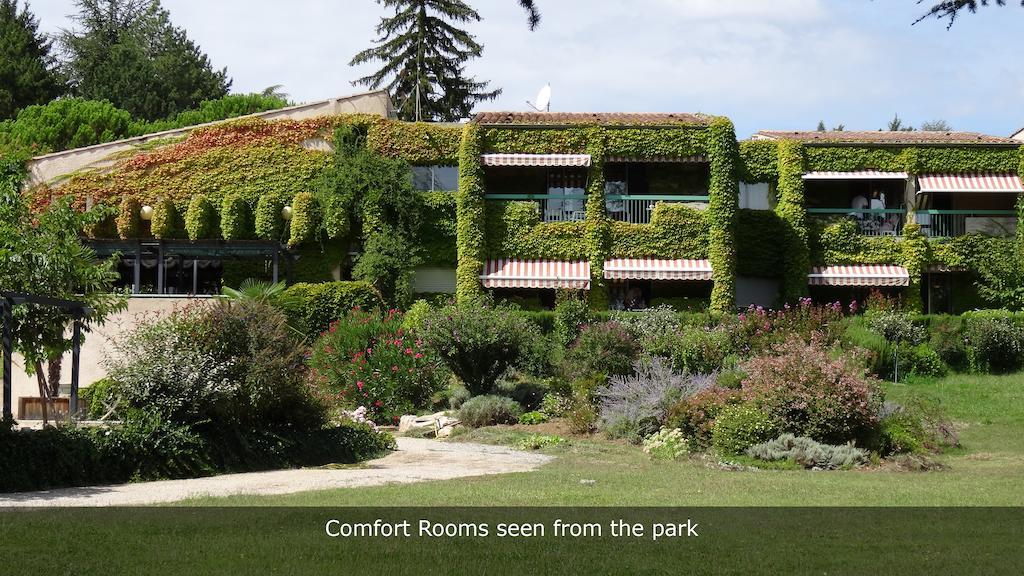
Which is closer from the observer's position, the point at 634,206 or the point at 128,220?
the point at 128,220

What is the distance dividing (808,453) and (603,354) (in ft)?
21.0

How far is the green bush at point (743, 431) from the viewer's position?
15.5 m

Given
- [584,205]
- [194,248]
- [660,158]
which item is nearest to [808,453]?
[584,205]

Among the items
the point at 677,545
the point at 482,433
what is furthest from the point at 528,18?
the point at 482,433

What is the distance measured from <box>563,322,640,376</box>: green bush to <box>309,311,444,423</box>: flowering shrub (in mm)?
3170

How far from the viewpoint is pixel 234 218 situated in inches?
1261

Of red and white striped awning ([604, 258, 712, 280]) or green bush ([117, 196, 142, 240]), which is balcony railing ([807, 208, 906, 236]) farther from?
green bush ([117, 196, 142, 240])

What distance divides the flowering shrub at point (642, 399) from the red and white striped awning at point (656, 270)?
12.5 metres

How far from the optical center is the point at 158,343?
48.8 feet

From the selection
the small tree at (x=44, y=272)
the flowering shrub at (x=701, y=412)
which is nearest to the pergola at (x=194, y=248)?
the small tree at (x=44, y=272)

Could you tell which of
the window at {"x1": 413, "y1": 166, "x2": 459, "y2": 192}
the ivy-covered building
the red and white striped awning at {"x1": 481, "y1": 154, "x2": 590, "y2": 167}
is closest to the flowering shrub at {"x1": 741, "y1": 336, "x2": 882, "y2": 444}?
the ivy-covered building

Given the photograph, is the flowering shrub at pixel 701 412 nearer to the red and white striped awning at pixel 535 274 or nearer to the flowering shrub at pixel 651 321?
the flowering shrub at pixel 651 321

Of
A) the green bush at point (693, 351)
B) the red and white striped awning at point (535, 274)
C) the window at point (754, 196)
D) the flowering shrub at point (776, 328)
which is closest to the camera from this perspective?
the green bush at point (693, 351)

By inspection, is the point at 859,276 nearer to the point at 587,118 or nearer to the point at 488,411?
the point at 587,118
